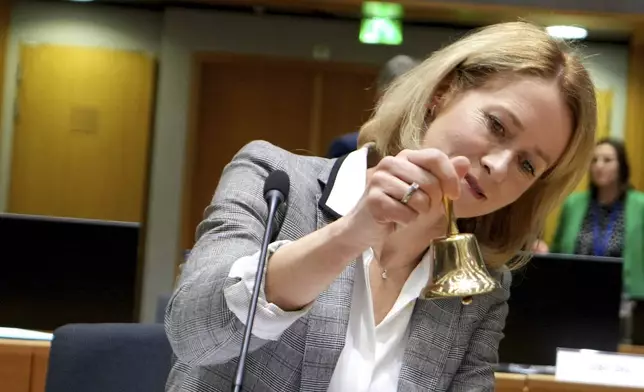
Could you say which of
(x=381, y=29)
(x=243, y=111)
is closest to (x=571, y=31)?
(x=381, y=29)

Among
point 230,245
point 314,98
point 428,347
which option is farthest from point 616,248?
point 230,245

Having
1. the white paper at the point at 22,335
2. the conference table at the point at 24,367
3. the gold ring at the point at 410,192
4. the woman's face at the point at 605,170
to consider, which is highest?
the woman's face at the point at 605,170

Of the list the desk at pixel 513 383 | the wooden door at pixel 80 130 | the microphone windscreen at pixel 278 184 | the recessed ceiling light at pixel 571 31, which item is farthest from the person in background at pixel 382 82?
the wooden door at pixel 80 130

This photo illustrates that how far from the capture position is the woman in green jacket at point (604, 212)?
4.62 metres

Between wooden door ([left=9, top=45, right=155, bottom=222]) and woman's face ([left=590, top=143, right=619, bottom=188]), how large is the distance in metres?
3.18

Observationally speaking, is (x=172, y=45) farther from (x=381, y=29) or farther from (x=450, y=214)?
(x=450, y=214)

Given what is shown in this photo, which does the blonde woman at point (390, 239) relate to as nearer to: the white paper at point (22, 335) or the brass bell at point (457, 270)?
the brass bell at point (457, 270)

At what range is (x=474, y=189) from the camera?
4.45ft

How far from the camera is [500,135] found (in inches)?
52.9

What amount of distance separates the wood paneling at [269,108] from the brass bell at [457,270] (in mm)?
5738

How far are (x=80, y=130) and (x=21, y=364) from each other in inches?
176

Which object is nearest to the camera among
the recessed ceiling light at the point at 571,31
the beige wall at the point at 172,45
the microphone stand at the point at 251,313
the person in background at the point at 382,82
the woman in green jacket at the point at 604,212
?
the microphone stand at the point at 251,313

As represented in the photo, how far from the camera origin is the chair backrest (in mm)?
1681

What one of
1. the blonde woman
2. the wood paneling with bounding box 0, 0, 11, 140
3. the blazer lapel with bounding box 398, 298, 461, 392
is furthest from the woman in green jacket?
the wood paneling with bounding box 0, 0, 11, 140
